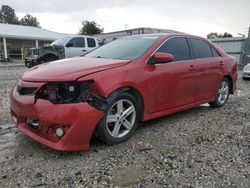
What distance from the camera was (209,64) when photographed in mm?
5199

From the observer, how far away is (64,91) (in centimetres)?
313

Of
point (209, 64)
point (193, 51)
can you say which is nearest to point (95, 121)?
point (193, 51)

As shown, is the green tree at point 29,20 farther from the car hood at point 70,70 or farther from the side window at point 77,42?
the car hood at point 70,70

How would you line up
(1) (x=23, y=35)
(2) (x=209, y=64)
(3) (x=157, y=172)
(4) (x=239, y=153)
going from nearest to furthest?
(3) (x=157, y=172), (4) (x=239, y=153), (2) (x=209, y=64), (1) (x=23, y=35)

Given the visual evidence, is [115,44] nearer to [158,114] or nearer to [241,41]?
[158,114]

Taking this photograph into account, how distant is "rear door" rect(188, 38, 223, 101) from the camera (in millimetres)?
4941

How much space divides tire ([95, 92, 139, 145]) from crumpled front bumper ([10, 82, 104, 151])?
20cm

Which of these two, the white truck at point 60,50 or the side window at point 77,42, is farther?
the side window at point 77,42

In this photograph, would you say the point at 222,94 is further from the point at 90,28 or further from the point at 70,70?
the point at 90,28

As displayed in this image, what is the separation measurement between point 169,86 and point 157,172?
5.58ft

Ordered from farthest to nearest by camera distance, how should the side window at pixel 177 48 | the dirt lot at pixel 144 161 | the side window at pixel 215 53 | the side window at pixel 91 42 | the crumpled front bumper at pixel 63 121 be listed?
the side window at pixel 91 42
the side window at pixel 215 53
the side window at pixel 177 48
the crumpled front bumper at pixel 63 121
the dirt lot at pixel 144 161


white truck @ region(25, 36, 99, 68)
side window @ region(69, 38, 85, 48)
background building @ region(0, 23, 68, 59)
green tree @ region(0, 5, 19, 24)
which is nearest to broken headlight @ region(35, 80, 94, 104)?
white truck @ region(25, 36, 99, 68)

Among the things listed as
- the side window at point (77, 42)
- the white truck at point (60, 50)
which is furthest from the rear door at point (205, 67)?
the side window at point (77, 42)

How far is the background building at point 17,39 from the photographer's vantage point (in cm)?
2911
